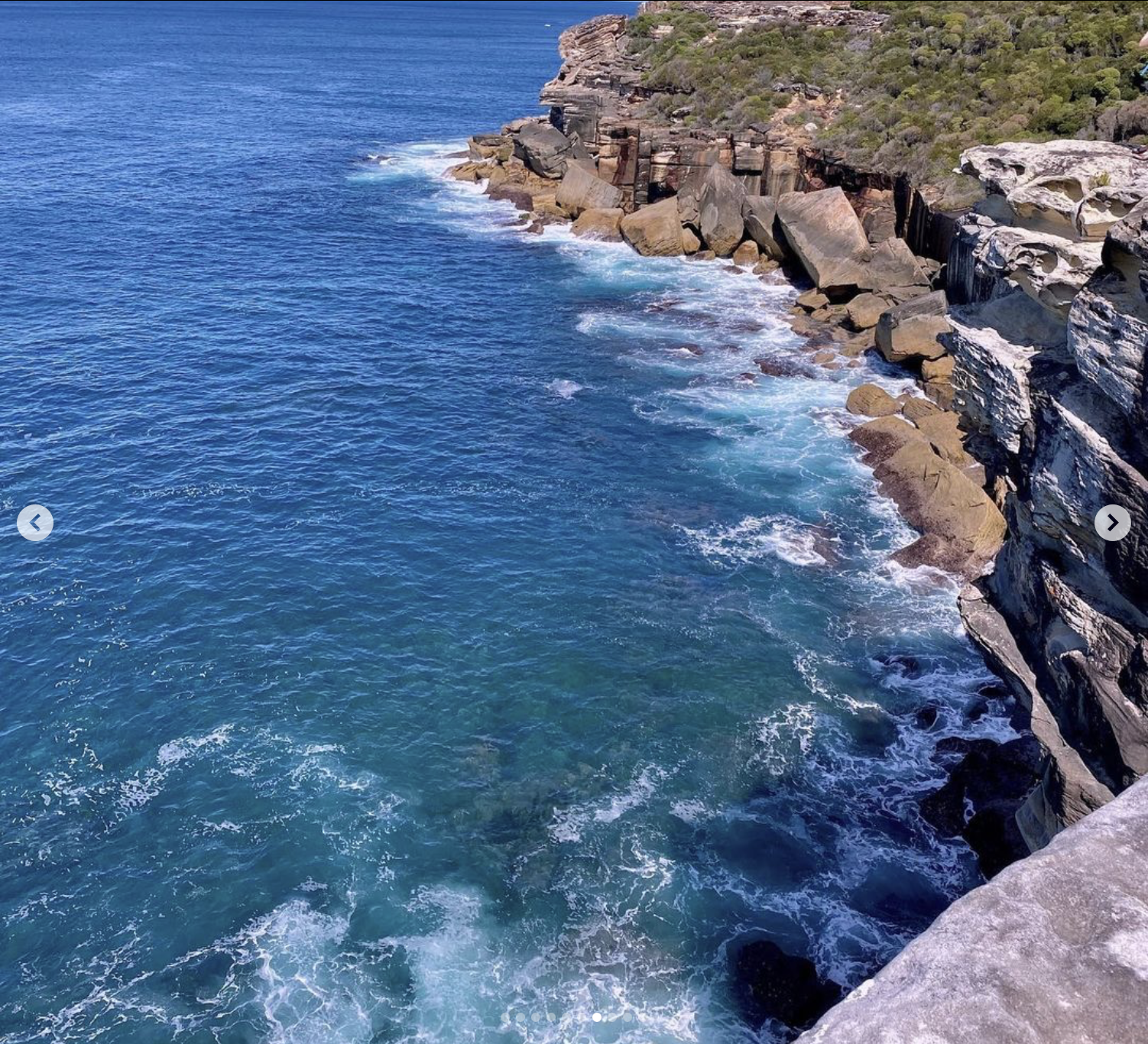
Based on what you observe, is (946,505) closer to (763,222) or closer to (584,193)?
(763,222)

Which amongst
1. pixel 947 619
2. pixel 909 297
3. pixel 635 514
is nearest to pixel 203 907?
pixel 635 514

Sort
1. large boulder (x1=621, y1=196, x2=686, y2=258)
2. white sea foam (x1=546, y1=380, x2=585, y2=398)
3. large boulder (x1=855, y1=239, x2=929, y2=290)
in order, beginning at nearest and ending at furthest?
white sea foam (x1=546, y1=380, x2=585, y2=398), large boulder (x1=855, y1=239, x2=929, y2=290), large boulder (x1=621, y1=196, x2=686, y2=258)

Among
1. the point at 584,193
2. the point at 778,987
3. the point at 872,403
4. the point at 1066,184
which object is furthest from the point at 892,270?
the point at 778,987

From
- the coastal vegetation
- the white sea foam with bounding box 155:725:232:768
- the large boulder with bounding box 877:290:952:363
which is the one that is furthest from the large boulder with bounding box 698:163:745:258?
the white sea foam with bounding box 155:725:232:768

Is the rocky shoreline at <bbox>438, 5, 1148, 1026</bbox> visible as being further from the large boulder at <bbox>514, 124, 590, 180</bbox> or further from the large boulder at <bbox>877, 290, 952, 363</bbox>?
the large boulder at <bbox>514, 124, 590, 180</bbox>

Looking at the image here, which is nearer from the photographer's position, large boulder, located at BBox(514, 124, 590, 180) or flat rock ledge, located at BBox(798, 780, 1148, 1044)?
flat rock ledge, located at BBox(798, 780, 1148, 1044)

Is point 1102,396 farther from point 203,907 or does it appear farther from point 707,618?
point 203,907

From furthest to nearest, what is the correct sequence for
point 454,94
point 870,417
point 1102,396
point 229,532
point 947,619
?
point 454,94
point 870,417
point 229,532
point 947,619
point 1102,396

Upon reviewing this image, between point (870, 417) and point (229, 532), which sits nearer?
point (229, 532)
